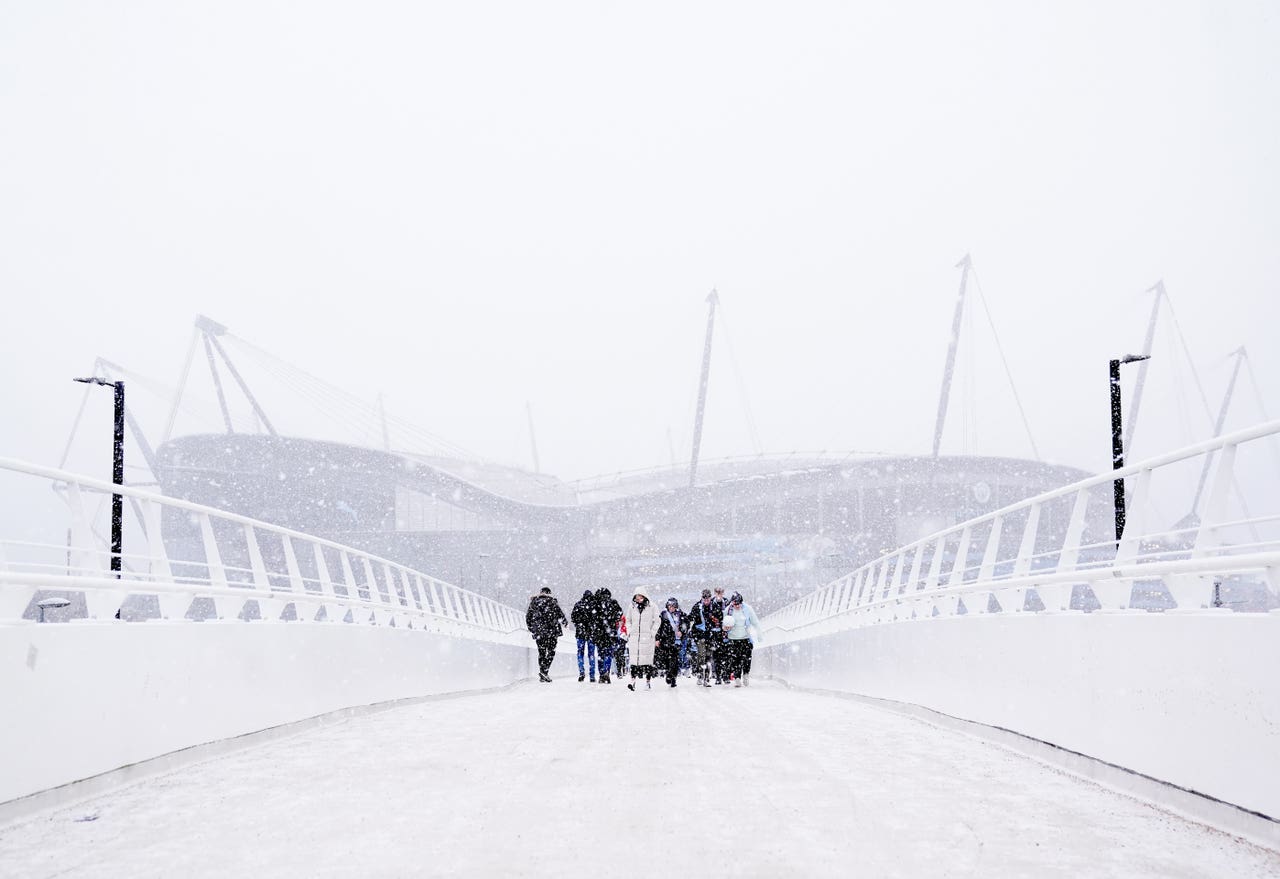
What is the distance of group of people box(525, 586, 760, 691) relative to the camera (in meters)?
17.9

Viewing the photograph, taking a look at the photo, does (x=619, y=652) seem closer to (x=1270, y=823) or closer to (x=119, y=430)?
(x=119, y=430)

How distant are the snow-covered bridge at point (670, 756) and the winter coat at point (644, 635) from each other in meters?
7.39

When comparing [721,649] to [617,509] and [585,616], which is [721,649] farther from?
[617,509]

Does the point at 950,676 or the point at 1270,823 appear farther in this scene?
the point at 950,676

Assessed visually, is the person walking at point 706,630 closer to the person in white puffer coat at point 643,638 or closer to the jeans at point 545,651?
the person in white puffer coat at point 643,638

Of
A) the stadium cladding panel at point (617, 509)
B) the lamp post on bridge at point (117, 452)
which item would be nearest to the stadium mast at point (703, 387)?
the stadium cladding panel at point (617, 509)

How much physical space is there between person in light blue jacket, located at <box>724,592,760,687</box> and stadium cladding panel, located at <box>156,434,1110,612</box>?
7119cm

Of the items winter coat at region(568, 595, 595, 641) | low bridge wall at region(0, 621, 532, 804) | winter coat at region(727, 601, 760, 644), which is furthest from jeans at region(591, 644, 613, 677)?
low bridge wall at region(0, 621, 532, 804)

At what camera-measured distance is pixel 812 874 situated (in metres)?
3.84

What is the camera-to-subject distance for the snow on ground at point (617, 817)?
408 centimetres

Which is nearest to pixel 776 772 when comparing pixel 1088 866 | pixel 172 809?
pixel 1088 866

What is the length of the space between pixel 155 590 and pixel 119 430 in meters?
17.1

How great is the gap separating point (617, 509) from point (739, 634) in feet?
253

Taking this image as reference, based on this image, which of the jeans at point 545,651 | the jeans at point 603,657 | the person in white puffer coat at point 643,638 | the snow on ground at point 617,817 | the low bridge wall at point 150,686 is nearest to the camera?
the snow on ground at point 617,817
